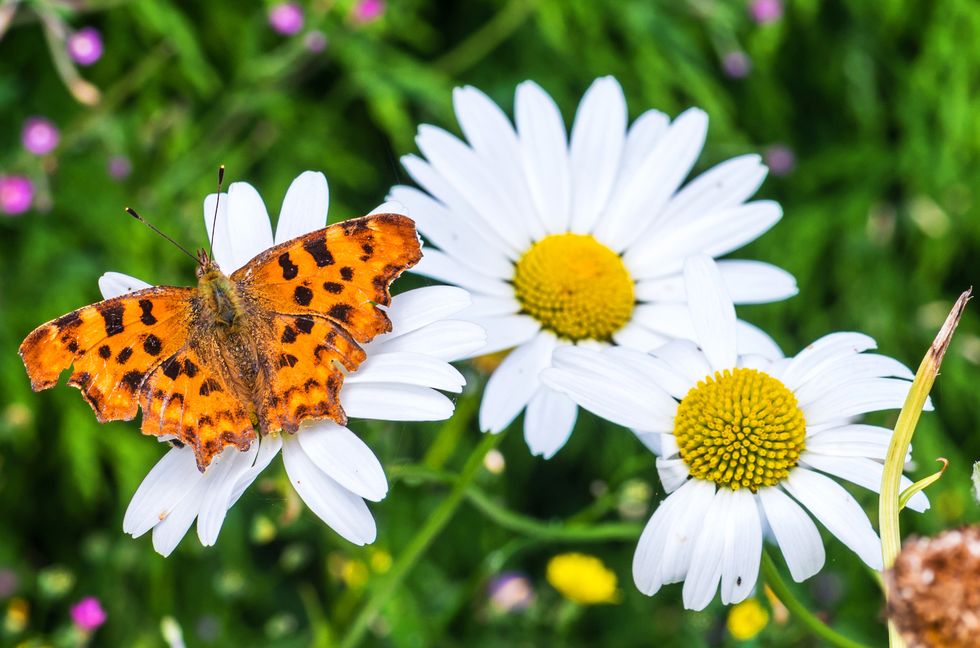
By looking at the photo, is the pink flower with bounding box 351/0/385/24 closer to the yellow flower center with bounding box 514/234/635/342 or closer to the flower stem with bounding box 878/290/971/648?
the yellow flower center with bounding box 514/234/635/342

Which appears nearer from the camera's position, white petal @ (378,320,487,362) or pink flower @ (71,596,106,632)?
white petal @ (378,320,487,362)

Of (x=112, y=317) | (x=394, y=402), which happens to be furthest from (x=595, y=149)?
(x=112, y=317)

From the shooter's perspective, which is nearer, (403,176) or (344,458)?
(344,458)

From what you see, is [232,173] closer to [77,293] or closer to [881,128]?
[77,293]

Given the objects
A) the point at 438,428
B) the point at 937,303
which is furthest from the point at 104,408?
the point at 937,303

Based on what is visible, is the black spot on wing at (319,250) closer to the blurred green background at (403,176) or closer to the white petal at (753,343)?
the white petal at (753,343)

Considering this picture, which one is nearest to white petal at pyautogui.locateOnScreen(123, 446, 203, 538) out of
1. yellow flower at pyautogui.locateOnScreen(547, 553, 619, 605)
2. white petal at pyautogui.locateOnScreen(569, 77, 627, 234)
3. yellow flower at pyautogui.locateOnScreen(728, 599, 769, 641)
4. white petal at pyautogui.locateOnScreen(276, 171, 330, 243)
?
white petal at pyautogui.locateOnScreen(276, 171, 330, 243)

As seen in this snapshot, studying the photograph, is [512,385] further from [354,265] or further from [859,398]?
[859,398]
